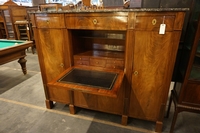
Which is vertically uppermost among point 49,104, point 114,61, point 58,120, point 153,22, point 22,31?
point 153,22

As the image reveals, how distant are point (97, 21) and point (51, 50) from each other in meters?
0.73

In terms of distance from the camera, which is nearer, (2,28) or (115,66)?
(115,66)

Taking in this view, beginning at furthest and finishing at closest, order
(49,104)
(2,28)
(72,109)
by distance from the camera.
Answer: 1. (2,28)
2. (49,104)
3. (72,109)

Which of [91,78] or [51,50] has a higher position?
[51,50]

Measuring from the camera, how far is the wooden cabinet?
4.05 feet

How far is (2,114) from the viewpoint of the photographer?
6.45 ft

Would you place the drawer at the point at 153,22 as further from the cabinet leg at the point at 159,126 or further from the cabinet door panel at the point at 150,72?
the cabinet leg at the point at 159,126

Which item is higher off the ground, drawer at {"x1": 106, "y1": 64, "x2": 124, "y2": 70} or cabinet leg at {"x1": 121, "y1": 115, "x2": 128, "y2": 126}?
drawer at {"x1": 106, "y1": 64, "x2": 124, "y2": 70}

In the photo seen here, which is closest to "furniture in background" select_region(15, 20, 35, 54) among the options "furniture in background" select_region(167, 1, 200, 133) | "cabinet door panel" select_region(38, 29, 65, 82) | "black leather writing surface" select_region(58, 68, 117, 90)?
"cabinet door panel" select_region(38, 29, 65, 82)

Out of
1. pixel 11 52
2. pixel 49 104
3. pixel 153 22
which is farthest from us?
pixel 11 52

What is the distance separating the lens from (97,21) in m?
1.39

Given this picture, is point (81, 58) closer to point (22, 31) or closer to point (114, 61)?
point (114, 61)

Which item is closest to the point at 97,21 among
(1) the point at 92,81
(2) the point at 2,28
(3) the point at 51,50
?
(1) the point at 92,81

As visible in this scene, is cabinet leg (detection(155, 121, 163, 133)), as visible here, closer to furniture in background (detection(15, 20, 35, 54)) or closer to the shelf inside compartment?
the shelf inside compartment
